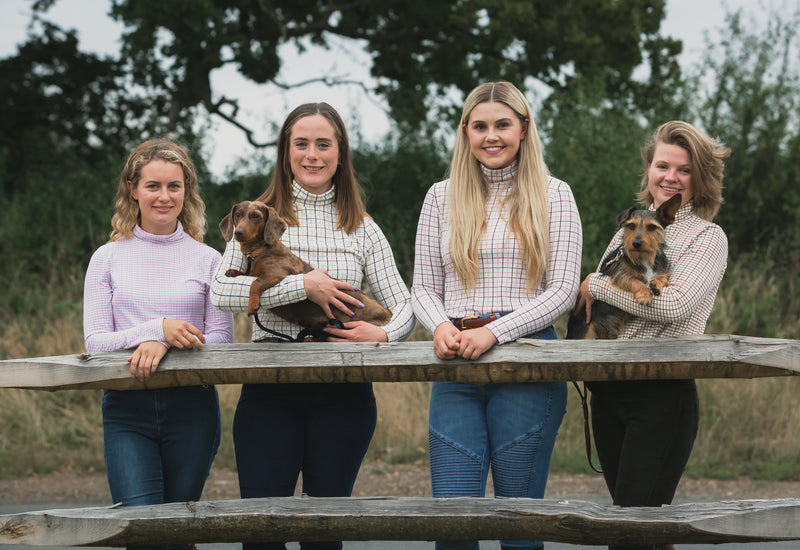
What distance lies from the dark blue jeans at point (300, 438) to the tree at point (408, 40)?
1121cm

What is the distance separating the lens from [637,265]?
347cm

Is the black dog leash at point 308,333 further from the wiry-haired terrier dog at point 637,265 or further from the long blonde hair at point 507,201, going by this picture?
the wiry-haired terrier dog at point 637,265

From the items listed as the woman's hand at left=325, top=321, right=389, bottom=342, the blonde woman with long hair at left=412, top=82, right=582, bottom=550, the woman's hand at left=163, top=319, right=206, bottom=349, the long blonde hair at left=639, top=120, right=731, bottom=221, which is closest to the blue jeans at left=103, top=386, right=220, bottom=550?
the woman's hand at left=163, top=319, right=206, bottom=349

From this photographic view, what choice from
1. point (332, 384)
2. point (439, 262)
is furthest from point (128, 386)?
point (439, 262)

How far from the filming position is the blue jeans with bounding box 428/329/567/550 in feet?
10.8

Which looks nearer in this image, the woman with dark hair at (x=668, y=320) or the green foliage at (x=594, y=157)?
the woman with dark hair at (x=668, y=320)

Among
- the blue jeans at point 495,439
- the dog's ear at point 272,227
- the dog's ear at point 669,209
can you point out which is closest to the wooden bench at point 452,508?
the blue jeans at point 495,439

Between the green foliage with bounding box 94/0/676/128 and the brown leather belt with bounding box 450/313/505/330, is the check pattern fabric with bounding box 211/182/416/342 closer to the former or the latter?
the brown leather belt with bounding box 450/313/505/330

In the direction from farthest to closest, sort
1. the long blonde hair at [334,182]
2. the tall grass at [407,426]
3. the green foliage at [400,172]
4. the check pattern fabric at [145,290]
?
1. the green foliage at [400,172]
2. the tall grass at [407,426]
3. the long blonde hair at [334,182]
4. the check pattern fabric at [145,290]

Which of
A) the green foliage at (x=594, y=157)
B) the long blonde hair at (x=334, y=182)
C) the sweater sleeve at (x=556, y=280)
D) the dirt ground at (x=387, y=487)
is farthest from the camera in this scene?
the green foliage at (x=594, y=157)

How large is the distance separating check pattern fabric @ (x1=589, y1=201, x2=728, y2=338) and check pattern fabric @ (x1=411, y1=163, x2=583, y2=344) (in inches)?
8.6

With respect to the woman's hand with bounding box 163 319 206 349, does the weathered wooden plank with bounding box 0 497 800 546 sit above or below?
below

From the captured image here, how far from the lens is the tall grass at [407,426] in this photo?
7.78m

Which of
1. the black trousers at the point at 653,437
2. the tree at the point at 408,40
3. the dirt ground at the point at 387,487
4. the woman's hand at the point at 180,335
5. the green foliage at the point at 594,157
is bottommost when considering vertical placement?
the dirt ground at the point at 387,487
